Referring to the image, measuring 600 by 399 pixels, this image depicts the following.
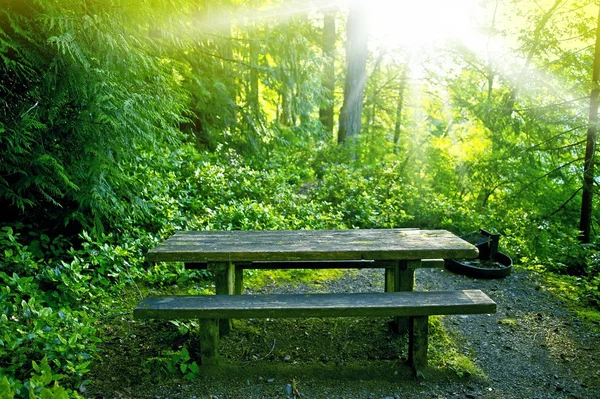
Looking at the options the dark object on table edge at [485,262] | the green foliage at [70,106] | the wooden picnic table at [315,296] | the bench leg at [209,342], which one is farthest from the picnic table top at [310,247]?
the dark object on table edge at [485,262]

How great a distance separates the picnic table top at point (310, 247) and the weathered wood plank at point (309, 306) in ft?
0.98

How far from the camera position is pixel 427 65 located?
1758 centimetres

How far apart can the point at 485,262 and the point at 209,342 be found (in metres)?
4.70

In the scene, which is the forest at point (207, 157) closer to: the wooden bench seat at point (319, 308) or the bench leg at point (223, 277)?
the wooden bench seat at point (319, 308)

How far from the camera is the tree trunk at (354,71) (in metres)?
13.3

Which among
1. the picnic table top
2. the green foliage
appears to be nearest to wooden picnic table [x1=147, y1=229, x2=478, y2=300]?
the picnic table top

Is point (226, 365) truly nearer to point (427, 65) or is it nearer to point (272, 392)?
point (272, 392)

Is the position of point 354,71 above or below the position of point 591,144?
above

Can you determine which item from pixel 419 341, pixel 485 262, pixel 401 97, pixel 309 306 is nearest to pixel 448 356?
pixel 419 341

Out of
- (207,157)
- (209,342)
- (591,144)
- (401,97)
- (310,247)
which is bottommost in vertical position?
(209,342)

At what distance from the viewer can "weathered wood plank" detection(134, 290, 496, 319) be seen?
3.05 meters

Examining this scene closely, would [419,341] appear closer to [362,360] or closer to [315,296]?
[362,360]

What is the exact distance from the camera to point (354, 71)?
539 inches

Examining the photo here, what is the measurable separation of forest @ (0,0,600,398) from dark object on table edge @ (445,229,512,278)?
16.5 inches
